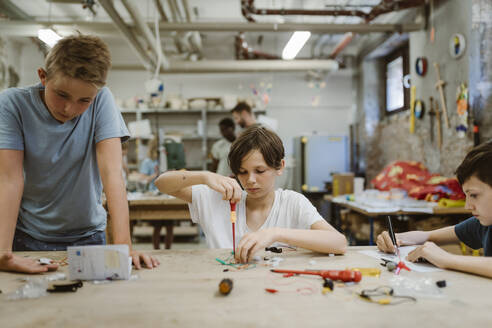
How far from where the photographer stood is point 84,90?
1122mm

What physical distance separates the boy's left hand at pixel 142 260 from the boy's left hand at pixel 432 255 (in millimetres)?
845

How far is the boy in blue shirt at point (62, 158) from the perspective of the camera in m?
1.11

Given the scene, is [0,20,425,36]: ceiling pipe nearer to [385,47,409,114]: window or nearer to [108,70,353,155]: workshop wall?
[385,47,409,114]: window

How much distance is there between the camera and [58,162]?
4.28 ft

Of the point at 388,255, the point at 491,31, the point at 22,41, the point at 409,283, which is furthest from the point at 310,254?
the point at 22,41

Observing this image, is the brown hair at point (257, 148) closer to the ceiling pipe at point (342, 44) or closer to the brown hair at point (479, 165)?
the brown hair at point (479, 165)

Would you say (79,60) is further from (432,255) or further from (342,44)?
(342,44)

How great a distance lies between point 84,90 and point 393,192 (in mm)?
3222

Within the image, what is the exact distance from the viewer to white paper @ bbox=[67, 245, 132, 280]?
988 millimetres

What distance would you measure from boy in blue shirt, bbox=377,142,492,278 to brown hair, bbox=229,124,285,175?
1.73ft

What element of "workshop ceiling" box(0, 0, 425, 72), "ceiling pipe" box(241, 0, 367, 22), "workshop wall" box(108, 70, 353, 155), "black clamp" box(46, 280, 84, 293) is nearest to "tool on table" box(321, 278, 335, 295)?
"black clamp" box(46, 280, 84, 293)

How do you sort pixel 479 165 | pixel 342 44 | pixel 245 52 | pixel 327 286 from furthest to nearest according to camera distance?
pixel 245 52
pixel 342 44
pixel 479 165
pixel 327 286

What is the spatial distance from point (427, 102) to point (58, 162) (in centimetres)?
437

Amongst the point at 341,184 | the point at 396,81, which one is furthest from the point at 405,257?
the point at 396,81
